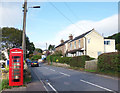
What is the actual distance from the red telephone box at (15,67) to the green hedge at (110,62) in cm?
1062

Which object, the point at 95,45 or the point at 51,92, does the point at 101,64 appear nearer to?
the point at 51,92

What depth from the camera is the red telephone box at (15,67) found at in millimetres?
11305

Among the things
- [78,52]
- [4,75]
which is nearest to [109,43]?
[78,52]

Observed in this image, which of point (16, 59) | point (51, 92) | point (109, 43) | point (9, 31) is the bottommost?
point (51, 92)

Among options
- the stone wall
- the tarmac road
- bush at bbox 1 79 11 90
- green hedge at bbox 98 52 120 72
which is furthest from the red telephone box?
the stone wall

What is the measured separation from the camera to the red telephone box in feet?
37.1

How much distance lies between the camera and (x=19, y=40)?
45938 mm

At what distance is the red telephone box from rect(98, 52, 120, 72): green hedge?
10623 mm

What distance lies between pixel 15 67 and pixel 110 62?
38.3ft

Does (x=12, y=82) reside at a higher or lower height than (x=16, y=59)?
lower

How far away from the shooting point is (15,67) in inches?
455

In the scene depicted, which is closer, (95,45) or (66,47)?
(95,45)

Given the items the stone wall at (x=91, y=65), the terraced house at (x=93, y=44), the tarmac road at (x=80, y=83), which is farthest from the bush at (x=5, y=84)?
the terraced house at (x=93, y=44)

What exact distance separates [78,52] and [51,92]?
114 ft
